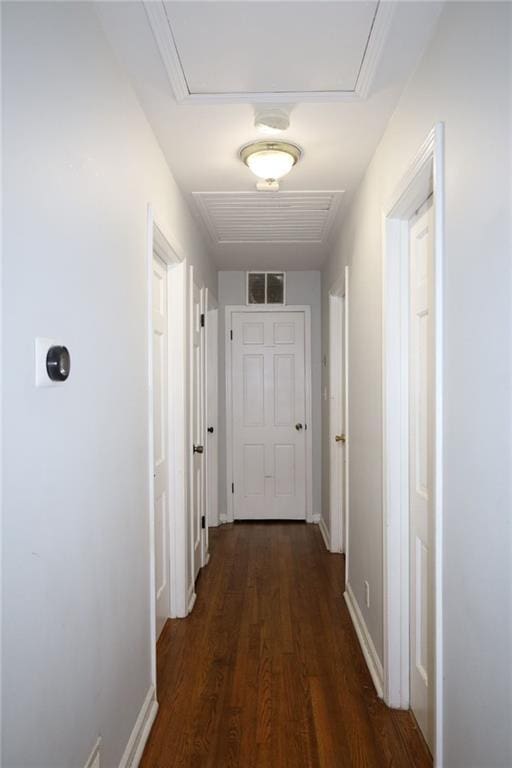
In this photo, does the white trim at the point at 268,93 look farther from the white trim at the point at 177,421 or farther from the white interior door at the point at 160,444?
the white trim at the point at 177,421

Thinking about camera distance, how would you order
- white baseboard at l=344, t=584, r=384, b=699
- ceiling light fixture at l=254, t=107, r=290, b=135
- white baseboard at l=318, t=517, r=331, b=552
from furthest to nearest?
white baseboard at l=318, t=517, r=331, b=552 < white baseboard at l=344, t=584, r=384, b=699 < ceiling light fixture at l=254, t=107, r=290, b=135

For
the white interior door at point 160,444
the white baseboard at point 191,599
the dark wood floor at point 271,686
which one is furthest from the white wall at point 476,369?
the white baseboard at point 191,599

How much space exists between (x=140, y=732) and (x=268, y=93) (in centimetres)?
238

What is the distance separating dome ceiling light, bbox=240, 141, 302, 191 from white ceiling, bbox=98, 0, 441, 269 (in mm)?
49

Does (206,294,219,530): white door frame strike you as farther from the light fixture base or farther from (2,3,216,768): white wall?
(2,3,216,768): white wall

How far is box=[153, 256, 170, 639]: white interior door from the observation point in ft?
8.45

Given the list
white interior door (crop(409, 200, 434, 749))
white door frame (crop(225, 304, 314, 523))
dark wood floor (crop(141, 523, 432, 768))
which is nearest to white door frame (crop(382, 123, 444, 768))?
white interior door (crop(409, 200, 434, 749))

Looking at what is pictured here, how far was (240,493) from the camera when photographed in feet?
16.0

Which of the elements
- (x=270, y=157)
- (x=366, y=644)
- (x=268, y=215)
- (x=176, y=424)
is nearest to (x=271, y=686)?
(x=366, y=644)

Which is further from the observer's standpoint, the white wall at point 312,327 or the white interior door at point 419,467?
the white wall at point 312,327

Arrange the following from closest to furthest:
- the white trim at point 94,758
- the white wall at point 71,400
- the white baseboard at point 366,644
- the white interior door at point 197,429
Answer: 1. the white wall at point 71,400
2. the white trim at point 94,758
3. the white baseboard at point 366,644
4. the white interior door at point 197,429

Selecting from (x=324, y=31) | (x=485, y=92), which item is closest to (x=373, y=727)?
(x=485, y=92)

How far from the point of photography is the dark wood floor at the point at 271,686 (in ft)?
6.03

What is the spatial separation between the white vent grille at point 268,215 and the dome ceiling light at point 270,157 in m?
0.50
